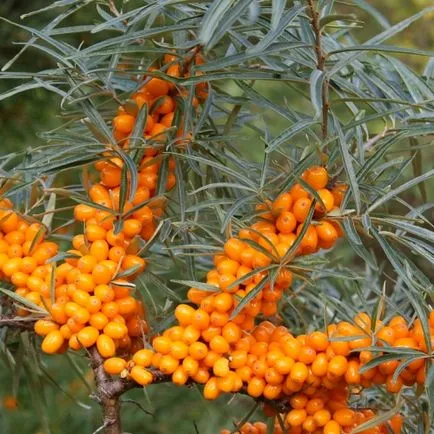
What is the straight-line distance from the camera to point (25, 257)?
64 cm

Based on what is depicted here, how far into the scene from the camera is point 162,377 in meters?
0.58

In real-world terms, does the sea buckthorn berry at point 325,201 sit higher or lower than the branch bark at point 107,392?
higher

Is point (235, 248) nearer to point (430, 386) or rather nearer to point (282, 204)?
point (282, 204)

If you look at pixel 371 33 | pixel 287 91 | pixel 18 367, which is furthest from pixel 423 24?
pixel 18 367

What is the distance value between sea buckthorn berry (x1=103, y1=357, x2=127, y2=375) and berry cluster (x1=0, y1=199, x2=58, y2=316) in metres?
0.06

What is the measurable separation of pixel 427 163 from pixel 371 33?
56 centimetres

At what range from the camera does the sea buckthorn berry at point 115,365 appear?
58 centimetres

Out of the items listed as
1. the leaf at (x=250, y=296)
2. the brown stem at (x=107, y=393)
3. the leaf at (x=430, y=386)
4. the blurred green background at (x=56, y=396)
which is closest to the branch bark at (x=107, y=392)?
the brown stem at (x=107, y=393)

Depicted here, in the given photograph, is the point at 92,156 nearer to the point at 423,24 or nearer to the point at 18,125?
the point at 18,125

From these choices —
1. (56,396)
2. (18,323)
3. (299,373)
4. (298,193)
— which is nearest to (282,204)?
(298,193)

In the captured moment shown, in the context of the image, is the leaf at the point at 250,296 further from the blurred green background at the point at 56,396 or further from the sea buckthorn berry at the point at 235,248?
the blurred green background at the point at 56,396

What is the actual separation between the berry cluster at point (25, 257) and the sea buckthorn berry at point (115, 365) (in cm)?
6

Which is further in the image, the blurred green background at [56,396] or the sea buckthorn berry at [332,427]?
the blurred green background at [56,396]

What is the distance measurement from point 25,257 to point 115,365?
0.12 meters
